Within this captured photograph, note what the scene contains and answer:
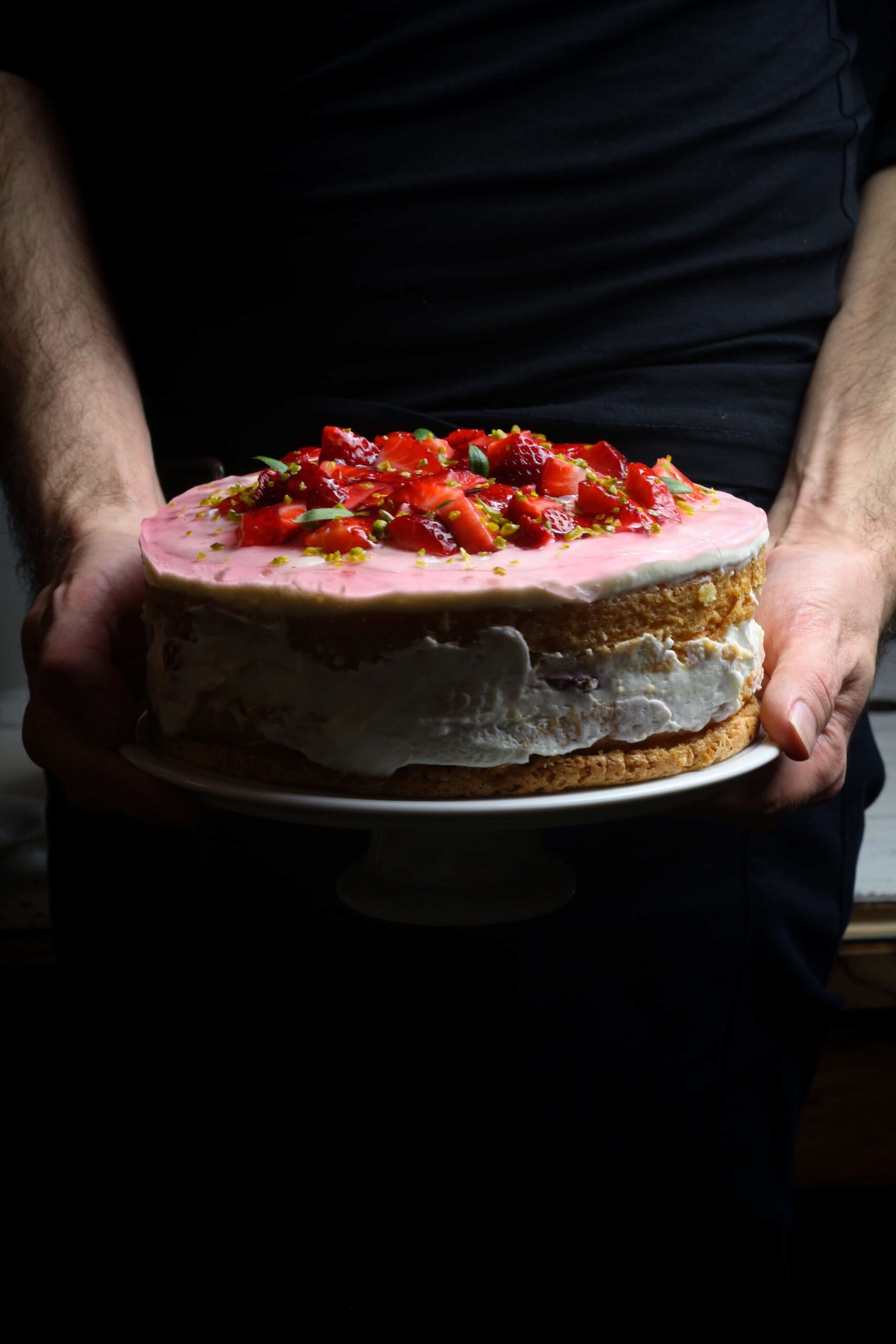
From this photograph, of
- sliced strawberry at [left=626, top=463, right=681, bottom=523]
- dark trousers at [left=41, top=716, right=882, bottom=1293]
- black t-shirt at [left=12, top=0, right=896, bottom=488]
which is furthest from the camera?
dark trousers at [left=41, top=716, right=882, bottom=1293]

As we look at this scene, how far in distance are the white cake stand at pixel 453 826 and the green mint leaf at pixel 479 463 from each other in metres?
0.36

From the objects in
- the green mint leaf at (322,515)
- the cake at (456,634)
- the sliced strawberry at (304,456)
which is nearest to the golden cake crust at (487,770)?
the cake at (456,634)

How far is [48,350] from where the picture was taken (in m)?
1.55

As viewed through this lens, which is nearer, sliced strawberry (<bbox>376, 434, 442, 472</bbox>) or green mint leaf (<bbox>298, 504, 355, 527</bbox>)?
green mint leaf (<bbox>298, 504, 355, 527</bbox>)

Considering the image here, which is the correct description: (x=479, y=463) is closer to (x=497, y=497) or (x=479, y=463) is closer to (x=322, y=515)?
(x=497, y=497)

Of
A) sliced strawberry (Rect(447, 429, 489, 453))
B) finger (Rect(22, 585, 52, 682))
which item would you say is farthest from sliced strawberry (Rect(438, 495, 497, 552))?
finger (Rect(22, 585, 52, 682))

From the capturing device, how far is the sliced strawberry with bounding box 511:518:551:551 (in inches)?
41.7

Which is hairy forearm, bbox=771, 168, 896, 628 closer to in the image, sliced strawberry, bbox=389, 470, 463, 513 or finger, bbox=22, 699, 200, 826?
sliced strawberry, bbox=389, 470, 463, 513

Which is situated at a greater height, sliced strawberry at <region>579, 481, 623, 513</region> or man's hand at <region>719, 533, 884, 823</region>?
sliced strawberry at <region>579, 481, 623, 513</region>

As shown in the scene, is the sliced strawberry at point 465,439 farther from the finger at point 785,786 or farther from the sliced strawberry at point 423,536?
the finger at point 785,786

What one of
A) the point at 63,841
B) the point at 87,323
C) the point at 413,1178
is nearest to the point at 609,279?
the point at 87,323

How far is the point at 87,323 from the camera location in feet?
5.06

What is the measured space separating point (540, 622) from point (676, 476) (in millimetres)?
350

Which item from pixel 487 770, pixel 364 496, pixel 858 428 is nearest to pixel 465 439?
pixel 364 496
